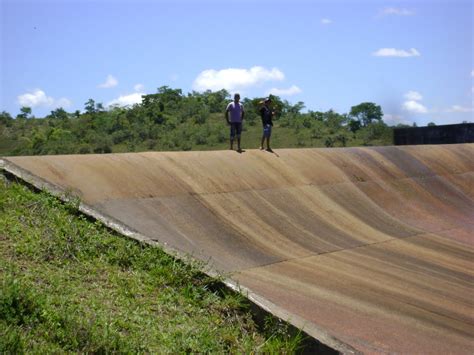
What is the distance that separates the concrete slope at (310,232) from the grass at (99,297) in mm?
452

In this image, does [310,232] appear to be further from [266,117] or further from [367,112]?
[367,112]

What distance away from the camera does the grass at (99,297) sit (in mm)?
4078

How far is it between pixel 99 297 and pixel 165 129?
82.4ft

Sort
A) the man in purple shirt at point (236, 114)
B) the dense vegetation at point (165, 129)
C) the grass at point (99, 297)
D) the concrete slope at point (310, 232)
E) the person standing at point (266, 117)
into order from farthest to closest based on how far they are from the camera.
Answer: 1. the dense vegetation at point (165, 129)
2. the person standing at point (266, 117)
3. the man in purple shirt at point (236, 114)
4. the concrete slope at point (310, 232)
5. the grass at point (99, 297)

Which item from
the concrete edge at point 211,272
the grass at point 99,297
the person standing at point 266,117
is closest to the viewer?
the grass at point 99,297

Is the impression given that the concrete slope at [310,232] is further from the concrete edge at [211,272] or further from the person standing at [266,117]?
the person standing at [266,117]

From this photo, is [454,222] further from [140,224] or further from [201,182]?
[140,224]

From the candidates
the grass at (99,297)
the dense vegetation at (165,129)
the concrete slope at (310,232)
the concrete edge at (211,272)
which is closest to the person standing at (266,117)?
the concrete slope at (310,232)

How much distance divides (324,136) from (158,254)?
2720cm

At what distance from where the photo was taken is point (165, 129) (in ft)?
97.0

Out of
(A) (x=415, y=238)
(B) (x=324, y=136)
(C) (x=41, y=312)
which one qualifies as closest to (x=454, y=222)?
(A) (x=415, y=238)

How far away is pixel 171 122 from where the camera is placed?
31.0m

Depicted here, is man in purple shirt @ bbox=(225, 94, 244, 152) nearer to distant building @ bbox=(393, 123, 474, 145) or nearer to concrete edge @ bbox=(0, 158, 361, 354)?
concrete edge @ bbox=(0, 158, 361, 354)

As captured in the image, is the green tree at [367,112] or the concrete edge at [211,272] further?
the green tree at [367,112]
